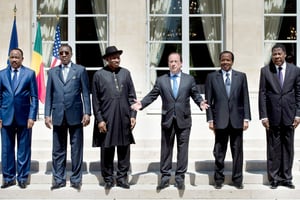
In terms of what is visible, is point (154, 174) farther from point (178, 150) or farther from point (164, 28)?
point (164, 28)

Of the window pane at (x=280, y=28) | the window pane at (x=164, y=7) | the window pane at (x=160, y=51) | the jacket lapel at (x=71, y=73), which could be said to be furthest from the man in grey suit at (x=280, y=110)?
the window pane at (x=164, y=7)

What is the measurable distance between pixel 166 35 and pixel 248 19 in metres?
1.77

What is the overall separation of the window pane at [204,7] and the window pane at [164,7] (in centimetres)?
32

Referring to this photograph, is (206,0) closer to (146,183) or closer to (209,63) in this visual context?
(209,63)

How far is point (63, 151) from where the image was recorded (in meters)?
6.97

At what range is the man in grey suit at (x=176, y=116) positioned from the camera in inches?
270

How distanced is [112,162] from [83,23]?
4945mm

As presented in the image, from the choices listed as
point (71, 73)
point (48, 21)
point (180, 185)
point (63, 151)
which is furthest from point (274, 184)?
point (48, 21)

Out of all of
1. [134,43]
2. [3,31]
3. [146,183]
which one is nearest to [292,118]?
[146,183]

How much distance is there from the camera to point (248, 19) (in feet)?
34.1

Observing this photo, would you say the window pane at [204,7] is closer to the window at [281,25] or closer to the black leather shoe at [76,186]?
the window at [281,25]

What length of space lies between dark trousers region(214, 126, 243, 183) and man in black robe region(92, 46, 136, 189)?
1.18m

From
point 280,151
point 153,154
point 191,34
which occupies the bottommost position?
point 153,154

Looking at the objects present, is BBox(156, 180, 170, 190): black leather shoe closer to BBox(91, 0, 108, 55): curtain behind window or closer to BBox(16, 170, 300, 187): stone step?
BBox(16, 170, 300, 187): stone step
